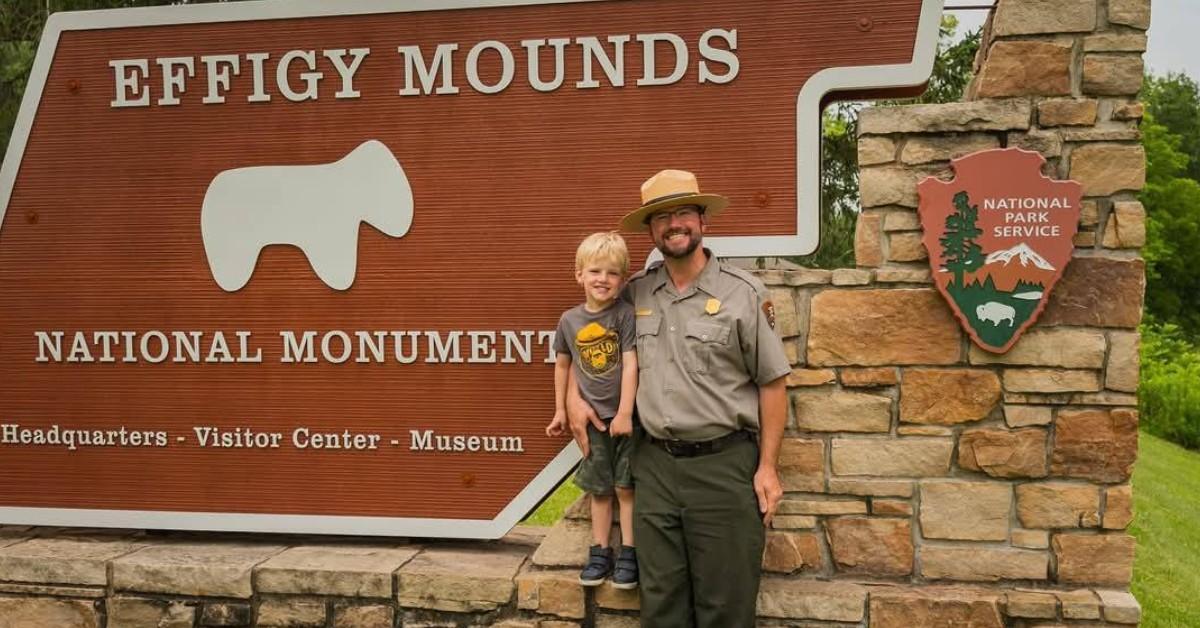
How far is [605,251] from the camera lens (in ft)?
9.54

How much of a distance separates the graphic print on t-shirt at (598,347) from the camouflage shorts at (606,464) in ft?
0.65

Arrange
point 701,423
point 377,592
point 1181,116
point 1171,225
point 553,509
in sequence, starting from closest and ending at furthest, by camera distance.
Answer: point 701,423 < point 377,592 < point 553,509 < point 1171,225 < point 1181,116

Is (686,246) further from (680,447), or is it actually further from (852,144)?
(852,144)

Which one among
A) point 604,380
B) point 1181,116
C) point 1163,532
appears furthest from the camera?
point 1181,116

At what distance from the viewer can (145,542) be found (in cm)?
370

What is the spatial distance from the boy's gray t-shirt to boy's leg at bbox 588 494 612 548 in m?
0.33

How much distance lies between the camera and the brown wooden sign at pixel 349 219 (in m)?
3.27

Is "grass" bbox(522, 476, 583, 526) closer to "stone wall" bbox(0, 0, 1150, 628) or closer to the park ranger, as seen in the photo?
"stone wall" bbox(0, 0, 1150, 628)

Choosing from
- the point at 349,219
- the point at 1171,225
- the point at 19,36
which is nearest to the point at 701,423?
the point at 349,219

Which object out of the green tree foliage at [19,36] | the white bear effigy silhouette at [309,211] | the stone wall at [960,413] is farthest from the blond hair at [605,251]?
the green tree foliage at [19,36]

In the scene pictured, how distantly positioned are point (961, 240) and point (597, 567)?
166 centimetres

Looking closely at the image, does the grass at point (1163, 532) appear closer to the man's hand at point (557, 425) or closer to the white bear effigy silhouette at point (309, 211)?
the man's hand at point (557, 425)

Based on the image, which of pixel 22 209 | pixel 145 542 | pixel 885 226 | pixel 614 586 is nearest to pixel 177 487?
pixel 145 542

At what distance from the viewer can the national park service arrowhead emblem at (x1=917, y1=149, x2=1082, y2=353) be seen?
293 centimetres
